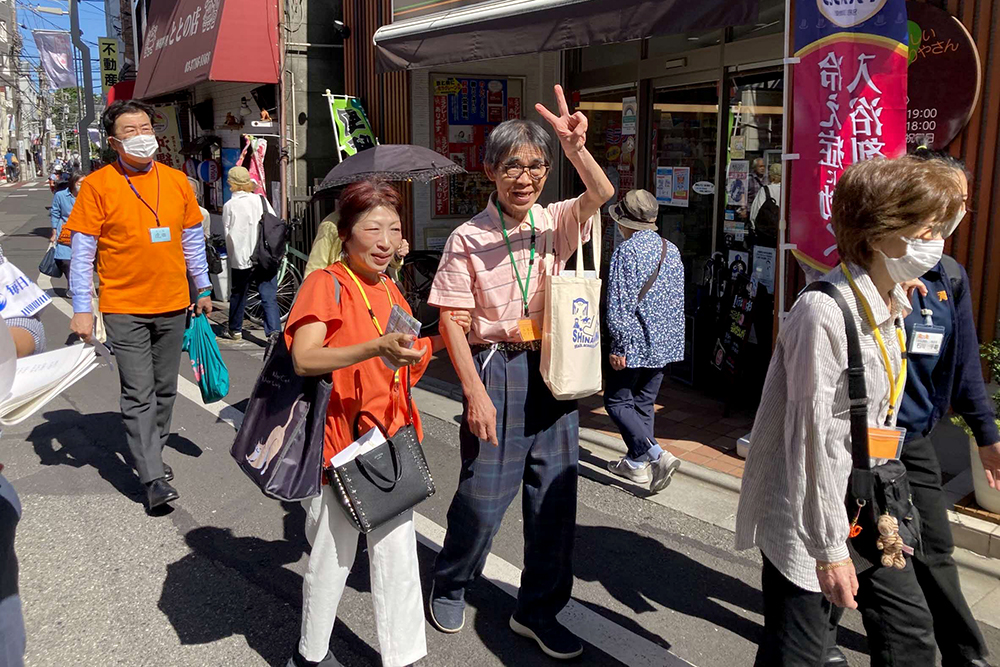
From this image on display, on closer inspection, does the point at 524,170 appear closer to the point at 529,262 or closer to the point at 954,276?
the point at 529,262

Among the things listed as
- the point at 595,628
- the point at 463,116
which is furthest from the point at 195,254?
the point at 463,116

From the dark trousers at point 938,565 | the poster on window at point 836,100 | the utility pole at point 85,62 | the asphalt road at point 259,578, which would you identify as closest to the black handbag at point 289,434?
the asphalt road at point 259,578

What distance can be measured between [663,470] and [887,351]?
2.74 m

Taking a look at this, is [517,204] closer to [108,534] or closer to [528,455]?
[528,455]

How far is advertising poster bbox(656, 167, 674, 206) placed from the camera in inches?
292

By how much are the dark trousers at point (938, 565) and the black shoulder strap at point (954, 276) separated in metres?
0.46

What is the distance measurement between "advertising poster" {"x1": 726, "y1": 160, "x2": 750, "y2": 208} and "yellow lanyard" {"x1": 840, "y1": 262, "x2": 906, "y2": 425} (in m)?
4.58

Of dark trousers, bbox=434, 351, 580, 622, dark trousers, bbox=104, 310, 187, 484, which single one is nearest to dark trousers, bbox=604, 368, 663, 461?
dark trousers, bbox=434, 351, 580, 622

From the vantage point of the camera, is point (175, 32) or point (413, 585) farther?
point (175, 32)

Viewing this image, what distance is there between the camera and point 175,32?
13.5 meters

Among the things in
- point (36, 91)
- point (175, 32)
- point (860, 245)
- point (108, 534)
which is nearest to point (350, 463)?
point (860, 245)

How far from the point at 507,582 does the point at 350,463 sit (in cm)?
137

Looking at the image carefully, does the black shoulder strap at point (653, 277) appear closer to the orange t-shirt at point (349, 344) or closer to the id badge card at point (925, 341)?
the orange t-shirt at point (349, 344)

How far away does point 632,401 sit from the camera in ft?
16.2
